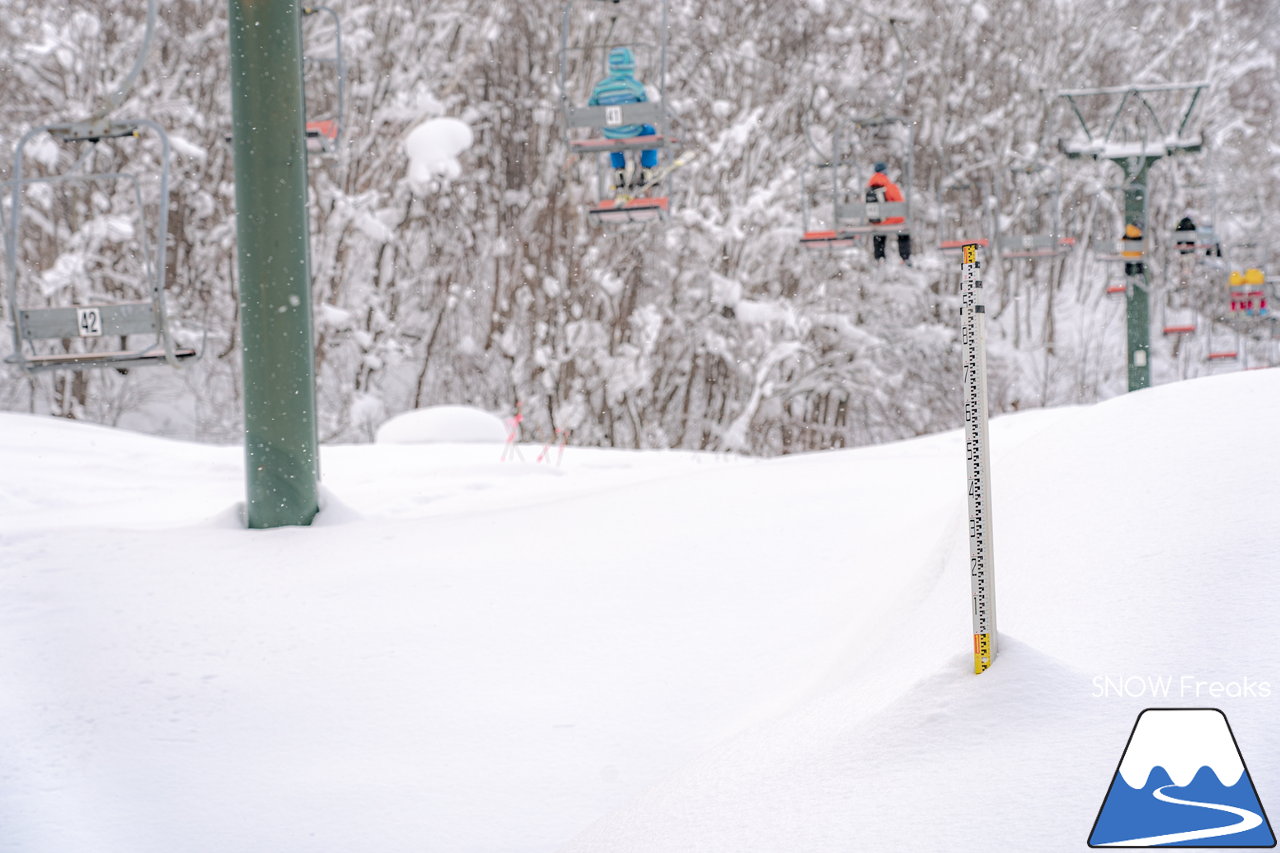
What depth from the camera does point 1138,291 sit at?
1811 centimetres

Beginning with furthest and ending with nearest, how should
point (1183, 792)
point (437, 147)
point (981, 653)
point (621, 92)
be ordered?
point (437, 147) < point (621, 92) < point (981, 653) < point (1183, 792)

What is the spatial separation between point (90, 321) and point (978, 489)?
5204mm

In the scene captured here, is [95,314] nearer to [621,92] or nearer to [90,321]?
[90,321]

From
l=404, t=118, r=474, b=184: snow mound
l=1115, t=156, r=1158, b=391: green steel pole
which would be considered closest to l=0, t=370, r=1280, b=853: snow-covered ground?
l=1115, t=156, r=1158, b=391: green steel pole

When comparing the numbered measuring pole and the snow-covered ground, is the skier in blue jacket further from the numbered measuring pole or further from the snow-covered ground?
the numbered measuring pole

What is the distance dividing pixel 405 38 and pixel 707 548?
1999cm

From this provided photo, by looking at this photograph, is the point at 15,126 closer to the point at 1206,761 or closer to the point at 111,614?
the point at 111,614

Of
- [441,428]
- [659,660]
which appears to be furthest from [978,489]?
[441,428]

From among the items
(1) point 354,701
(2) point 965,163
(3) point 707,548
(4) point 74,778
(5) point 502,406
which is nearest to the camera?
(4) point 74,778

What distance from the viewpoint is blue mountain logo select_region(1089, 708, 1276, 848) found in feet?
7.66

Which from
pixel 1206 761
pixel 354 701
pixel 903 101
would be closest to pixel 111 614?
pixel 354 701

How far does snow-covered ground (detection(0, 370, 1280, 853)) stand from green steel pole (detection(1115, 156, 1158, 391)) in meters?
11.4

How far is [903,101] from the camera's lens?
2709cm

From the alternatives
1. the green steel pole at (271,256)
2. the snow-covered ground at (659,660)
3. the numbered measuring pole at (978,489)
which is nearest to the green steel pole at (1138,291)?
the snow-covered ground at (659,660)
